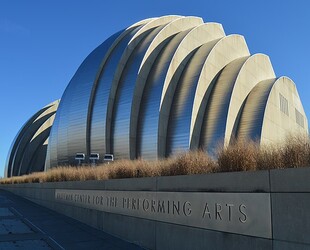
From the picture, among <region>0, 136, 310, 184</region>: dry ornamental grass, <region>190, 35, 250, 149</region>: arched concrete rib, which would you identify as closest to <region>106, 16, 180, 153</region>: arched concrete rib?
<region>190, 35, 250, 149</region>: arched concrete rib

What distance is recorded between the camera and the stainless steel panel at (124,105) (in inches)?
1183

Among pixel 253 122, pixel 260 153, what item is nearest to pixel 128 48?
pixel 253 122

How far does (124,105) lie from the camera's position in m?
31.0

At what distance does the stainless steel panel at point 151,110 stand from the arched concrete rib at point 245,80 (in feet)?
18.0

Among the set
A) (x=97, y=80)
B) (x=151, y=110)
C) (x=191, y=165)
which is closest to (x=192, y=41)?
(x=151, y=110)

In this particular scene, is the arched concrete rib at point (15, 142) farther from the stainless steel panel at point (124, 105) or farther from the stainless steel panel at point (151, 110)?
the stainless steel panel at point (151, 110)

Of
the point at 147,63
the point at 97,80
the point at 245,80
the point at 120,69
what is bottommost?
the point at 245,80

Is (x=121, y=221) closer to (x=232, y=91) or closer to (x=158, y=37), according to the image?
(x=232, y=91)

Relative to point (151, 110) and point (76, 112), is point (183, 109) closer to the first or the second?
point (151, 110)

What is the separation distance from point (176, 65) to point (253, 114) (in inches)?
291

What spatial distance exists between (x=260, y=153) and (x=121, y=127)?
2368 centimetres

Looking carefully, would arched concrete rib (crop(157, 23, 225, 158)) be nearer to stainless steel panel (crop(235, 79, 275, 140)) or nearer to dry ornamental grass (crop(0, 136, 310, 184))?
stainless steel panel (crop(235, 79, 275, 140))

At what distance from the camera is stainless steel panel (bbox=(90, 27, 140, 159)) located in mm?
31800

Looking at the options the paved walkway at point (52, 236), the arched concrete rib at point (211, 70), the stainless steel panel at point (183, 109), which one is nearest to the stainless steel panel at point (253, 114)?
the arched concrete rib at point (211, 70)
